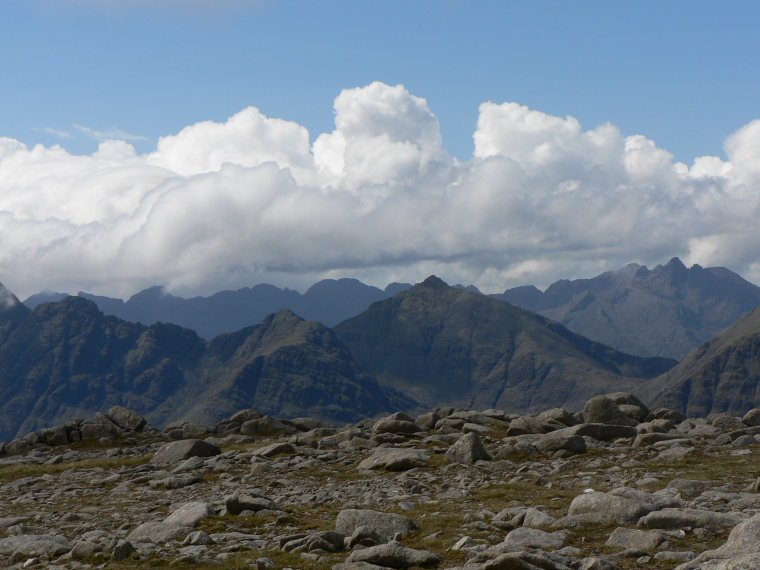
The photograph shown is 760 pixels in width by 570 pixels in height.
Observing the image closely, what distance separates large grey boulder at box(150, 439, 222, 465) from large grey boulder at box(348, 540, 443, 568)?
128 ft

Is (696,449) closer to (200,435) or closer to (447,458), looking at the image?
(447,458)

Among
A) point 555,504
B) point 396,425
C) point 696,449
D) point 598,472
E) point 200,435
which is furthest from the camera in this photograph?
point 200,435

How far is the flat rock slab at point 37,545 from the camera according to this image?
25.7 metres

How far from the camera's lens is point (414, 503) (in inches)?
1211

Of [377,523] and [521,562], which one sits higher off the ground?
[521,562]

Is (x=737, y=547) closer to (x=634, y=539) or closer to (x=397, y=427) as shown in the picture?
(x=634, y=539)

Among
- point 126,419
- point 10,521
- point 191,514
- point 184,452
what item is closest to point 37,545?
point 191,514

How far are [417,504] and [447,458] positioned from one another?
48.5 ft

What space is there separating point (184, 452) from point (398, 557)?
133 feet

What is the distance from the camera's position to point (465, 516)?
26438mm

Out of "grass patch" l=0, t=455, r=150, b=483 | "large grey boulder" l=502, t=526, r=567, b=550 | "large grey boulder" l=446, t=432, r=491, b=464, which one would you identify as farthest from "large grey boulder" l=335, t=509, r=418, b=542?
"grass patch" l=0, t=455, r=150, b=483

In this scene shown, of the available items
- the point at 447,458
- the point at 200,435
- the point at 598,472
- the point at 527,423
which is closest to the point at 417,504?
the point at 598,472

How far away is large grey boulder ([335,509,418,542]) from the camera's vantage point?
24.6 metres

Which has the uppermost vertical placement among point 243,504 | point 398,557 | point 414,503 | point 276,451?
point 398,557
